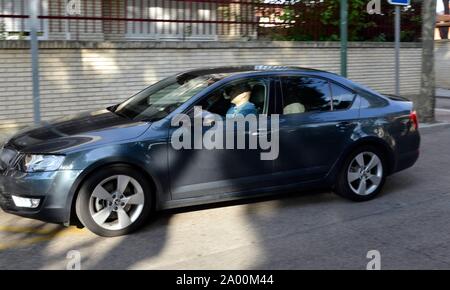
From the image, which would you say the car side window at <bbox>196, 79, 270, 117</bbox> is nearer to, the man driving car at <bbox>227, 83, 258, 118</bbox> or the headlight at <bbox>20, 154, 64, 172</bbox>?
the man driving car at <bbox>227, 83, 258, 118</bbox>

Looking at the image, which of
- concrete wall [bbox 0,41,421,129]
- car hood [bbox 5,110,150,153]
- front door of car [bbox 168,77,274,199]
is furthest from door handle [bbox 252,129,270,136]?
concrete wall [bbox 0,41,421,129]

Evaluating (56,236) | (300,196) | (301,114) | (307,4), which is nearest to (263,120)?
(301,114)

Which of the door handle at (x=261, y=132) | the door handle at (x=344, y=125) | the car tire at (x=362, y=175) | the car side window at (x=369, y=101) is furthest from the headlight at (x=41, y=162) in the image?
the car side window at (x=369, y=101)

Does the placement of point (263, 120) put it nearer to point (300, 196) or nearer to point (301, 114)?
point (301, 114)

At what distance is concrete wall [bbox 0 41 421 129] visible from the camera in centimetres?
892

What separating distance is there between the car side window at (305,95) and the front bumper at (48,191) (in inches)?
89.8

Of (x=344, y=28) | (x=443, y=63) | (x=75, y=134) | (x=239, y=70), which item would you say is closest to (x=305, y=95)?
(x=239, y=70)

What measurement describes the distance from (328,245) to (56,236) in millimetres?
2443

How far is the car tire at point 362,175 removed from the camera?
593 cm

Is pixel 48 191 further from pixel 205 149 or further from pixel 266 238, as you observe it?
pixel 266 238

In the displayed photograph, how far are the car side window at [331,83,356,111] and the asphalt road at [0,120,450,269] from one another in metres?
1.06

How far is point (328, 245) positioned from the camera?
15.5 feet

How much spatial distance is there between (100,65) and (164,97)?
4.42 metres

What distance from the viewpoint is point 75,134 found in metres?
4.93
